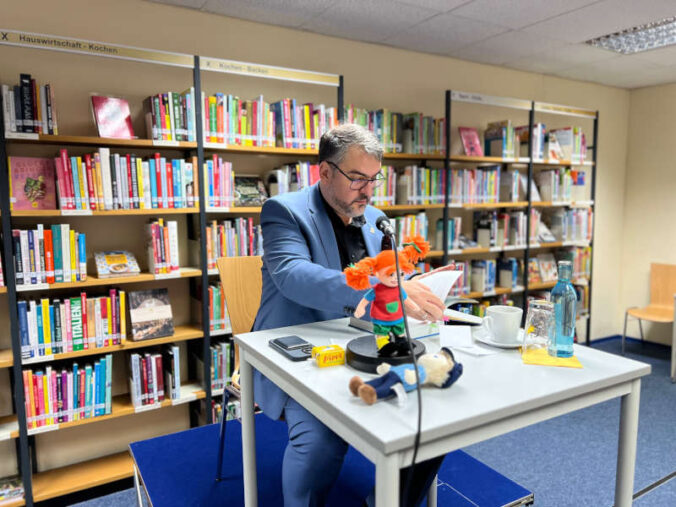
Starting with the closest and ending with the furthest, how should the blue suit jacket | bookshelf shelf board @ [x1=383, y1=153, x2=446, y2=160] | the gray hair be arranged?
the blue suit jacket
the gray hair
bookshelf shelf board @ [x1=383, y1=153, x2=446, y2=160]

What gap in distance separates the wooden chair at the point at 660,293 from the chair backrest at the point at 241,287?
12.8ft

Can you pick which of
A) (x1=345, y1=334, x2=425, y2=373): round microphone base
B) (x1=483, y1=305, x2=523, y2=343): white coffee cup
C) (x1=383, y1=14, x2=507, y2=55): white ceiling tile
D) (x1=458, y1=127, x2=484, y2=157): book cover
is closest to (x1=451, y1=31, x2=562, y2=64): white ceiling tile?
(x1=383, y1=14, x2=507, y2=55): white ceiling tile

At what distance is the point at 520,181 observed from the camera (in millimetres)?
4094

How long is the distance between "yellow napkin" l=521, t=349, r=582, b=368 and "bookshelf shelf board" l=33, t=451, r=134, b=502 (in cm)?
225

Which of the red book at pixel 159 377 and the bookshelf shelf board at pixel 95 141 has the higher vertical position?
the bookshelf shelf board at pixel 95 141

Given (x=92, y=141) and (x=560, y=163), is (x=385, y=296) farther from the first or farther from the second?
(x=560, y=163)

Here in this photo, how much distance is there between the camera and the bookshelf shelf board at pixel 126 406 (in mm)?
2342

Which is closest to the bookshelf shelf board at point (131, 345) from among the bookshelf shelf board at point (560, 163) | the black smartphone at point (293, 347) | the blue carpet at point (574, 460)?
the blue carpet at point (574, 460)

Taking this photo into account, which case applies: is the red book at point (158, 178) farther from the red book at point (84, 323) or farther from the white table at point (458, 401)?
the white table at point (458, 401)

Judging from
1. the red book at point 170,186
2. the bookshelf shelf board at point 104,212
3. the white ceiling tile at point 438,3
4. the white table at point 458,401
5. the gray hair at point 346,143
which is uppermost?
the white ceiling tile at point 438,3

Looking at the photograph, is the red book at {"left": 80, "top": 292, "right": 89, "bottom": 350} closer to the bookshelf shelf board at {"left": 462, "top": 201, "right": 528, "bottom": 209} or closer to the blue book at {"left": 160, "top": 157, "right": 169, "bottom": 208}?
the blue book at {"left": 160, "top": 157, "right": 169, "bottom": 208}

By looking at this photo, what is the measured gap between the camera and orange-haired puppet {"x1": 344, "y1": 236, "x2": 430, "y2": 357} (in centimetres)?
113

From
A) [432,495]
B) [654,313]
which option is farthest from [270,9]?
[654,313]

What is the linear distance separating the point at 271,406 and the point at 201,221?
1.40 meters
